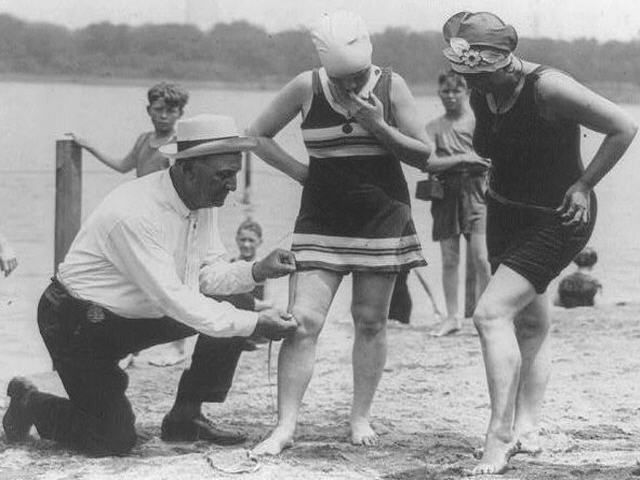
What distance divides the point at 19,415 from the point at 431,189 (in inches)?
145

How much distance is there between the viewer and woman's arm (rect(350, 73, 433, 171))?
201 inches

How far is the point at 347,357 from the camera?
25.6ft

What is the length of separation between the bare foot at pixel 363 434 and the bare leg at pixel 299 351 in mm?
324

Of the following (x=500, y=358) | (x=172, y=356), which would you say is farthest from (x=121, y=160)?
(x=500, y=358)

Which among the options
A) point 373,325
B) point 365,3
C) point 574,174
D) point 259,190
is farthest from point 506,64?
point 259,190

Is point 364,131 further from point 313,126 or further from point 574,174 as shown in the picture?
point 574,174

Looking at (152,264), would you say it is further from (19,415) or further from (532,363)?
(532,363)

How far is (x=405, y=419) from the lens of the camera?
6121 mm

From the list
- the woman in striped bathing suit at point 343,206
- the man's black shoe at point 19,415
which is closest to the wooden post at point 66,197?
the man's black shoe at point 19,415

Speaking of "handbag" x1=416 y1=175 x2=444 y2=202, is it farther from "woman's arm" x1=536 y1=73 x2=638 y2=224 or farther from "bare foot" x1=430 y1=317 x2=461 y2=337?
"woman's arm" x1=536 y1=73 x2=638 y2=224

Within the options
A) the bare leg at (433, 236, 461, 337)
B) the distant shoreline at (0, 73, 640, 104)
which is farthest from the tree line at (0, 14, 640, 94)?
the bare leg at (433, 236, 461, 337)

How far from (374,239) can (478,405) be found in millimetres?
1456

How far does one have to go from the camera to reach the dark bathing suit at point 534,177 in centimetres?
497

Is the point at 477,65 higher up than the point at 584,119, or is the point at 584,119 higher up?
the point at 477,65
